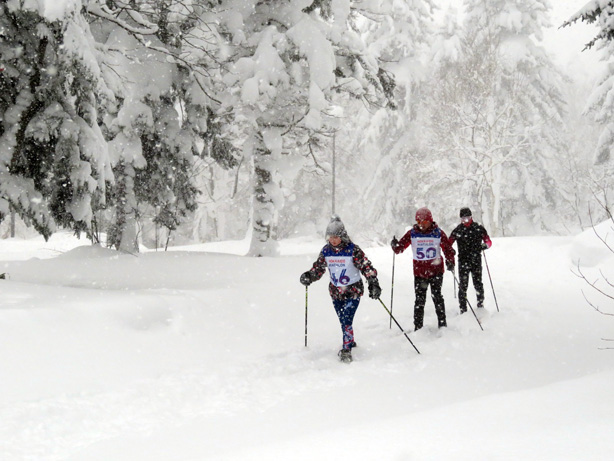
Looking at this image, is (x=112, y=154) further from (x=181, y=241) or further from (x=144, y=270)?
(x=181, y=241)

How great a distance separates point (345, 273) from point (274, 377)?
174 cm

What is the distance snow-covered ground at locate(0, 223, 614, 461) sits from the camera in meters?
3.53

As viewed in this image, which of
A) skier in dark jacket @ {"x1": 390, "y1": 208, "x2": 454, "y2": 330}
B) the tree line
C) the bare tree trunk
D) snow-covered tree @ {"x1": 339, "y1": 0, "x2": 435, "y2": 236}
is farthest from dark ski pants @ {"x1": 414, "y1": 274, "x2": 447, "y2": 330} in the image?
snow-covered tree @ {"x1": 339, "y1": 0, "x2": 435, "y2": 236}

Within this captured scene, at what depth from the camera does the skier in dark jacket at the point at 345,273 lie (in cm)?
659

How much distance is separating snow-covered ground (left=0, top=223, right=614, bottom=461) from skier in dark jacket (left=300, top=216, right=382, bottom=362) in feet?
1.84

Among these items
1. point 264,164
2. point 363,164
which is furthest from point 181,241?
point 264,164

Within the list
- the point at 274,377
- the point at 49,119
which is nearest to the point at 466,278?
the point at 274,377

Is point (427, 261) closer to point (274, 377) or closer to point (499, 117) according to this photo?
point (274, 377)

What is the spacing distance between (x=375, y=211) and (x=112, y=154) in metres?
22.6

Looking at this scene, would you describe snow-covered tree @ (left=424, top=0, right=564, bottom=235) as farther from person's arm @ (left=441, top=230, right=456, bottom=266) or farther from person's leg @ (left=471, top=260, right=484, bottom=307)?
person's arm @ (left=441, top=230, right=456, bottom=266)

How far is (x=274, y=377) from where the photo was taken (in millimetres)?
5641

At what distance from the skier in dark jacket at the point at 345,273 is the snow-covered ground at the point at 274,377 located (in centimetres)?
56

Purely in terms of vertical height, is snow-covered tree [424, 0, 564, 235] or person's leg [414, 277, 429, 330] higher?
snow-covered tree [424, 0, 564, 235]

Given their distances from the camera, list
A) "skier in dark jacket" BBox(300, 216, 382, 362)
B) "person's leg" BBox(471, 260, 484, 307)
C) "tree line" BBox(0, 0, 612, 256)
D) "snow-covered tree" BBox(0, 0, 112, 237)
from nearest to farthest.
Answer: "skier in dark jacket" BBox(300, 216, 382, 362), "snow-covered tree" BBox(0, 0, 112, 237), "tree line" BBox(0, 0, 612, 256), "person's leg" BBox(471, 260, 484, 307)
